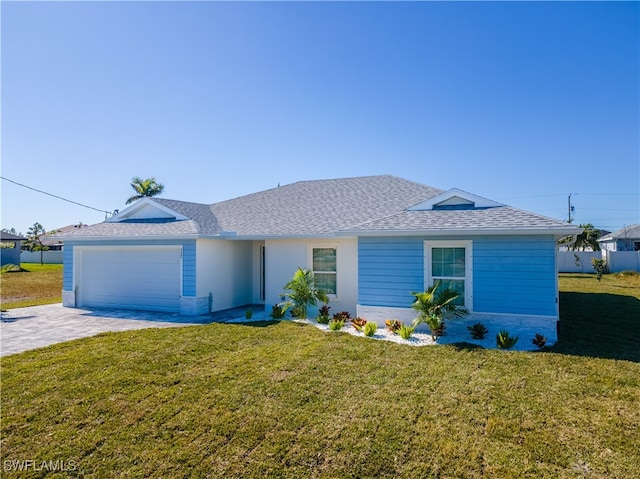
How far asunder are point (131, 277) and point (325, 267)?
8.08 meters

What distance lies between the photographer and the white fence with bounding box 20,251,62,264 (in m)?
41.9

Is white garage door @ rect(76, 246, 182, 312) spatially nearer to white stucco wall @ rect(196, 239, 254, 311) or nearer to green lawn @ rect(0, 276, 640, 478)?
white stucco wall @ rect(196, 239, 254, 311)

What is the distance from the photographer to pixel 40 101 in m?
12.5

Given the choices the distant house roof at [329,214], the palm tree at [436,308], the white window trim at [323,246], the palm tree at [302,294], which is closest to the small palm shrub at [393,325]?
the palm tree at [436,308]

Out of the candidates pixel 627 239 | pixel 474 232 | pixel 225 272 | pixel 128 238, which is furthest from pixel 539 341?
pixel 627 239

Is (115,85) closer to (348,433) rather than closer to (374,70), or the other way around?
(374,70)

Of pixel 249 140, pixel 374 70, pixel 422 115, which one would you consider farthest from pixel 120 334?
pixel 422 115

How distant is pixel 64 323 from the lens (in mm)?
10773

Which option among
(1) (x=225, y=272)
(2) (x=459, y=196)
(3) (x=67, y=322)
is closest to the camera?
→ (2) (x=459, y=196)

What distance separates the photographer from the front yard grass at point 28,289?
51.6 ft

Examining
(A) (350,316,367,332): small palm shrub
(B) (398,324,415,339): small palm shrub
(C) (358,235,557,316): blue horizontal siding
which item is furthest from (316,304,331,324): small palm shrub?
(B) (398,324,415,339): small palm shrub

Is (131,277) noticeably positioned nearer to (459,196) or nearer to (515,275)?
(459,196)

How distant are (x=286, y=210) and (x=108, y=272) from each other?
791 centimetres

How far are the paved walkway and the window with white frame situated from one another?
2606 millimetres
